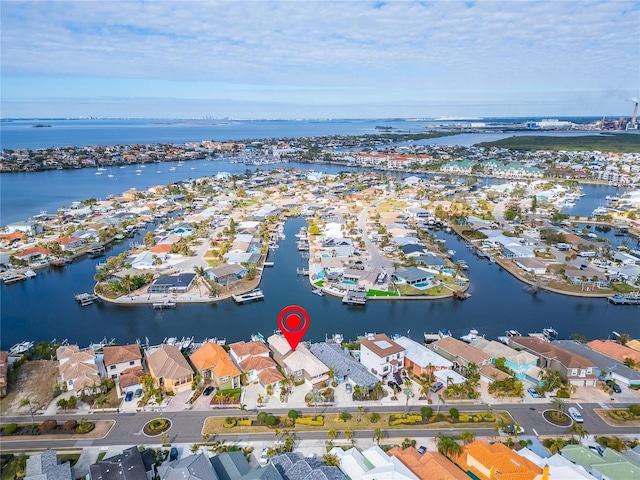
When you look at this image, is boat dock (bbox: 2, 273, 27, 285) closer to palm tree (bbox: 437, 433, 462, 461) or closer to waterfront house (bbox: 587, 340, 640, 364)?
palm tree (bbox: 437, 433, 462, 461)

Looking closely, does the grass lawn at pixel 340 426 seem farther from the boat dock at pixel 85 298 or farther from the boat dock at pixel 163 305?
the boat dock at pixel 85 298

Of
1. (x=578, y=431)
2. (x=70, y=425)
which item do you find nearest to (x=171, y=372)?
(x=70, y=425)

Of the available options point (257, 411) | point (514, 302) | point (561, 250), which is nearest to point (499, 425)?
point (257, 411)

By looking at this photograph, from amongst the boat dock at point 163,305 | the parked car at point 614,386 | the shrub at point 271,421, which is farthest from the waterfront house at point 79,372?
the parked car at point 614,386

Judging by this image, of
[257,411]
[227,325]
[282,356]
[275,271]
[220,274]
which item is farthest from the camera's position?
[275,271]

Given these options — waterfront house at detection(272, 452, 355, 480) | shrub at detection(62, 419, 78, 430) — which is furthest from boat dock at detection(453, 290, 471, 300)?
shrub at detection(62, 419, 78, 430)

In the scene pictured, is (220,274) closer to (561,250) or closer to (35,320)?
(35,320)

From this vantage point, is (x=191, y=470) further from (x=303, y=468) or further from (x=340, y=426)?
(x=340, y=426)
